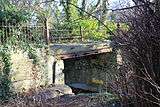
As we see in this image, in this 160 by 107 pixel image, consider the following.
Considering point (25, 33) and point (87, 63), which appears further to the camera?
point (87, 63)

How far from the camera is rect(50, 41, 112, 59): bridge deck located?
16.0 metres

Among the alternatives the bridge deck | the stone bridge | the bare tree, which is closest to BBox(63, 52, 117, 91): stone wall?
the stone bridge

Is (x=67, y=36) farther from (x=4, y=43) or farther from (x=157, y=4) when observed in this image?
(x=157, y=4)

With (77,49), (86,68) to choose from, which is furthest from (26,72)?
(86,68)

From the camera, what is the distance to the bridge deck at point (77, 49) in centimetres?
1599

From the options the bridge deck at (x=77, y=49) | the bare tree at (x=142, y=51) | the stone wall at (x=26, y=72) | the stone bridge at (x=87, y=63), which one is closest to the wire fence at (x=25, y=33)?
the stone wall at (x=26, y=72)

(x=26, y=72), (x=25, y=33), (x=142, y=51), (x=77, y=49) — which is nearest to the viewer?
(x=142, y=51)

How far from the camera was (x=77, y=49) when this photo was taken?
17.4 meters

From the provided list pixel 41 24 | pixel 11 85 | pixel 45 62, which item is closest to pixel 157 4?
pixel 11 85

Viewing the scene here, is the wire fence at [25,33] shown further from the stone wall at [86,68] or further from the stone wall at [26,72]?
the stone wall at [86,68]

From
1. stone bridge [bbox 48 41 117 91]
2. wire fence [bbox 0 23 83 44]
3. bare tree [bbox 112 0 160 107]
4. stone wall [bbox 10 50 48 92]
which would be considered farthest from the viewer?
stone bridge [bbox 48 41 117 91]

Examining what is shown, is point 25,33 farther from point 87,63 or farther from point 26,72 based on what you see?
point 87,63

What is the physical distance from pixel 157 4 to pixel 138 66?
0.84 m

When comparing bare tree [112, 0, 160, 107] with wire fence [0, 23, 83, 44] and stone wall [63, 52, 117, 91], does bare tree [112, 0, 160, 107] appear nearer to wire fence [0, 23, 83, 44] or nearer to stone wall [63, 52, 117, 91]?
wire fence [0, 23, 83, 44]
